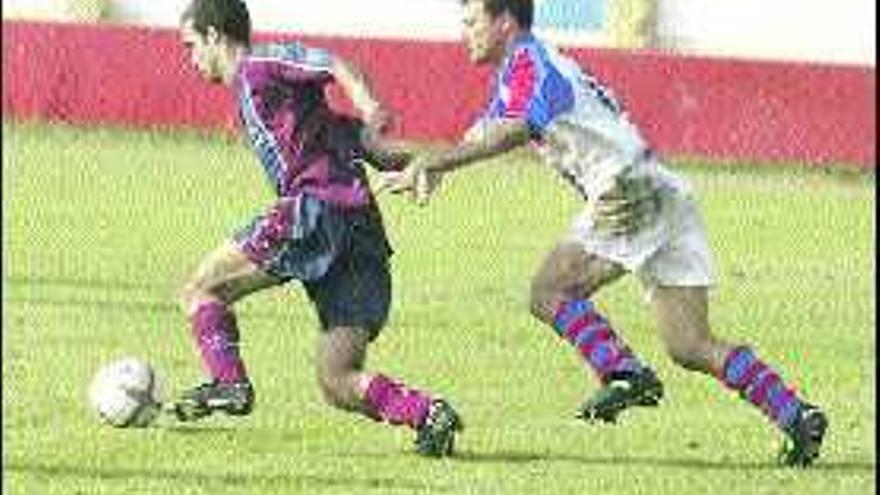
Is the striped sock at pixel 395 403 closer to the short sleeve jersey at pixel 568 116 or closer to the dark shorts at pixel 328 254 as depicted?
the dark shorts at pixel 328 254

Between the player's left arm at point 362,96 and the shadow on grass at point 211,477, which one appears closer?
the shadow on grass at point 211,477

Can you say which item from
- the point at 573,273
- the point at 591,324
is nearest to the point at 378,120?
the point at 573,273

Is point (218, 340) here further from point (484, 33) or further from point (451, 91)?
point (451, 91)

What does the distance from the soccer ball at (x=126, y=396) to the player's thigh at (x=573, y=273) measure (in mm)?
1320

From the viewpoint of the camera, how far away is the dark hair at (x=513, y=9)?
1017cm

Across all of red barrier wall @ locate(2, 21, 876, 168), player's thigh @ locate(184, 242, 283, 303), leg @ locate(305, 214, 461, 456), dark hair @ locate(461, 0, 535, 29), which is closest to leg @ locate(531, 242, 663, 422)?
leg @ locate(305, 214, 461, 456)

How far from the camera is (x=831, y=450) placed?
1042cm

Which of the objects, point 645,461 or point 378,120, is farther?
point 645,461

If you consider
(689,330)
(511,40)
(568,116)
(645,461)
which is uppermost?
(511,40)

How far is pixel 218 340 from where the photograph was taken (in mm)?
10312

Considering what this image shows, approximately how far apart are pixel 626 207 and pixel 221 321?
1346 millimetres

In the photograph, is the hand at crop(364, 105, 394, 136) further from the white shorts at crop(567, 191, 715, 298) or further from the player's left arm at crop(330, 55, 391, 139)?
the white shorts at crop(567, 191, 715, 298)

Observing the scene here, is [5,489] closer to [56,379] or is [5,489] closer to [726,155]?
[56,379]

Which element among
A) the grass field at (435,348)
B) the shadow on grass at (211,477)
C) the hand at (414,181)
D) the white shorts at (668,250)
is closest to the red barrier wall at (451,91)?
the grass field at (435,348)
